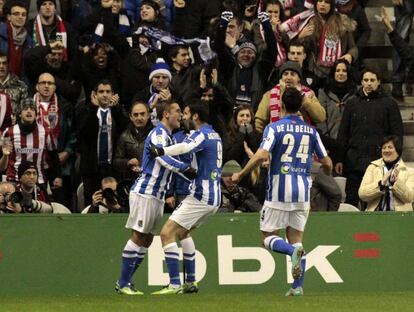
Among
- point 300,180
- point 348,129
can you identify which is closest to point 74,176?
point 348,129

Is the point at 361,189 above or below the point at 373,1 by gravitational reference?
below

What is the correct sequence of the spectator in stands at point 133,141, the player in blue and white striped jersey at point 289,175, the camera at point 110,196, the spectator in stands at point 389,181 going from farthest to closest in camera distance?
Answer: 1. the spectator in stands at point 133,141
2. the camera at point 110,196
3. the spectator in stands at point 389,181
4. the player in blue and white striped jersey at point 289,175

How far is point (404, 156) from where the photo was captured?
2134 centimetres

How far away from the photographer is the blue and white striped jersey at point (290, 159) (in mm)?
15469

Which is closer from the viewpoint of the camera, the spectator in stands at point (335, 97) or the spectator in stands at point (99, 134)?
the spectator in stands at point (99, 134)

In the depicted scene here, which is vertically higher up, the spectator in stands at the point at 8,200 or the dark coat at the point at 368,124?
the dark coat at the point at 368,124

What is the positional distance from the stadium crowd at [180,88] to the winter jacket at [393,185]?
0.06 ft

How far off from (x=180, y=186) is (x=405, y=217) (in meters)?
2.75

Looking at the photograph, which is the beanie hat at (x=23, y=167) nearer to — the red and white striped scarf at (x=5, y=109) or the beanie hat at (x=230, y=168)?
the red and white striped scarf at (x=5, y=109)

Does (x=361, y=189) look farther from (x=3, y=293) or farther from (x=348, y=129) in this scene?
(x=3, y=293)

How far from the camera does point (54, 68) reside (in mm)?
20547

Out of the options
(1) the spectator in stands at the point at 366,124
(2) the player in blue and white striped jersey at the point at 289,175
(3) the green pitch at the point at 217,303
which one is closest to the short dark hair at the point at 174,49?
(1) the spectator in stands at the point at 366,124

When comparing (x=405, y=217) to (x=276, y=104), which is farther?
(x=276, y=104)

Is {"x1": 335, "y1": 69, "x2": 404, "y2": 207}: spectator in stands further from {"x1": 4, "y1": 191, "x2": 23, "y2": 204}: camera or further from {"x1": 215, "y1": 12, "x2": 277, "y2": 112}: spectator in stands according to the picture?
{"x1": 4, "y1": 191, "x2": 23, "y2": 204}: camera
